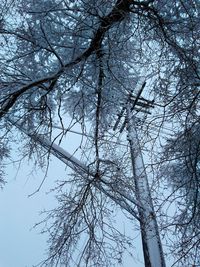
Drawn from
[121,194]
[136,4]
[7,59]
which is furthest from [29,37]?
[121,194]

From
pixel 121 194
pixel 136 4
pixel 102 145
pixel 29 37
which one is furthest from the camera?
pixel 102 145

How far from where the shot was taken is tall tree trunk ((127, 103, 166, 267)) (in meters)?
4.91

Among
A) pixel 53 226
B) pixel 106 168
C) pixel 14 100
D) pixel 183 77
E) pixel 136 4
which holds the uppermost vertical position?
pixel 136 4

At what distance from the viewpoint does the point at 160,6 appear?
4.86 meters

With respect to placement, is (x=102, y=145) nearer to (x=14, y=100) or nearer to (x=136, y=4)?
(x=14, y=100)

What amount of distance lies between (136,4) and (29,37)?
148cm

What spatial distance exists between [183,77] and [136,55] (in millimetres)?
1122

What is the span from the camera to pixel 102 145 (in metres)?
5.72

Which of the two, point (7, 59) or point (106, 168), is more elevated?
point (7, 59)

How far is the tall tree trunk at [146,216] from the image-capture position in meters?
4.91

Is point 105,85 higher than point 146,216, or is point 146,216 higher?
point 105,85

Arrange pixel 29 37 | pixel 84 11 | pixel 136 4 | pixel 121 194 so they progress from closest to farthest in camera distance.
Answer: pixel 84 11 → pixel 136 4 → pixel 29 37 → pixel 121 194

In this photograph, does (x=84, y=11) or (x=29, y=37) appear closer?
(x=84, y=11)

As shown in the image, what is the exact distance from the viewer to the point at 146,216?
525 cm
